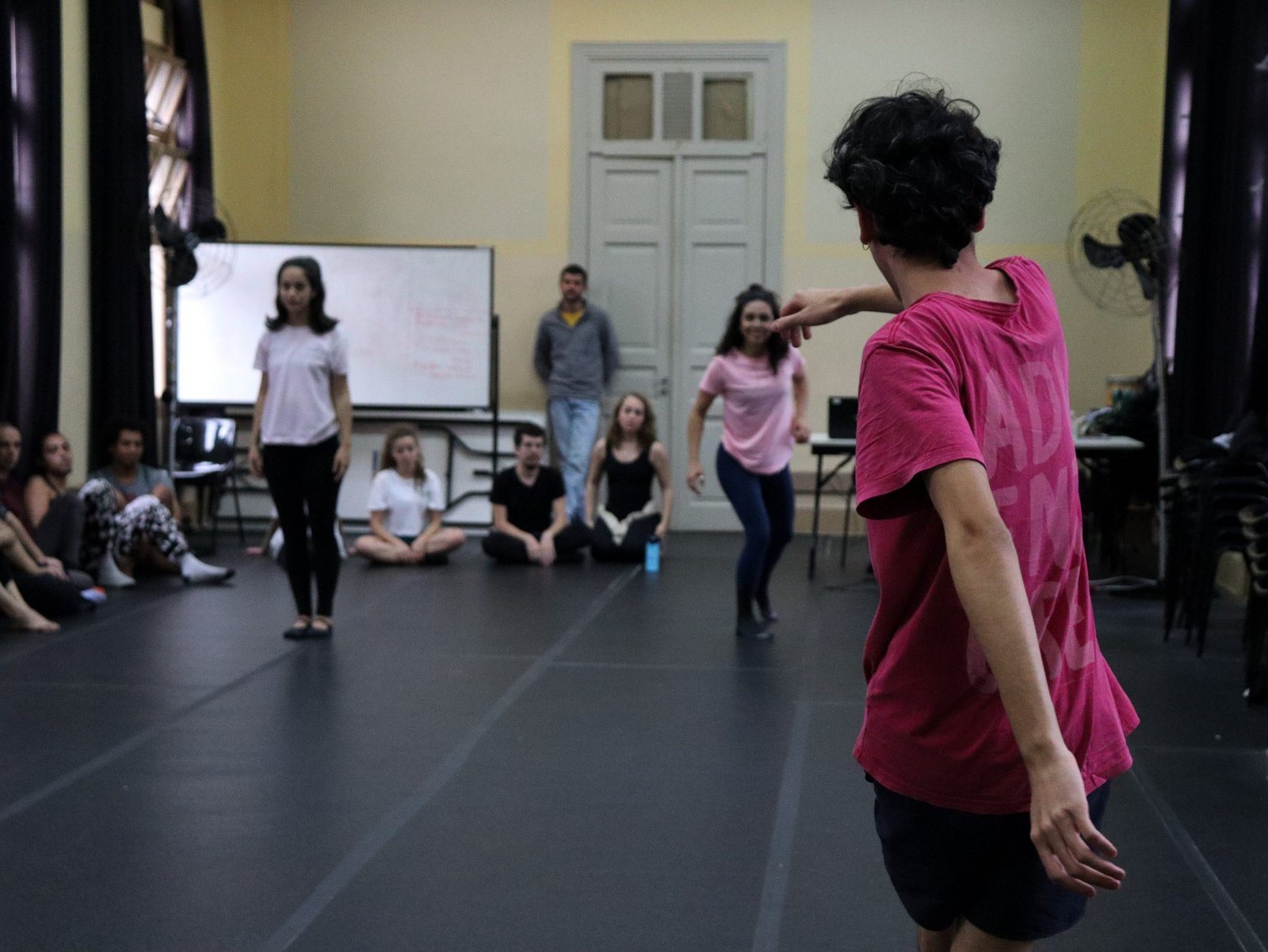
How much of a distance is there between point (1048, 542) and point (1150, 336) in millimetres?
9355

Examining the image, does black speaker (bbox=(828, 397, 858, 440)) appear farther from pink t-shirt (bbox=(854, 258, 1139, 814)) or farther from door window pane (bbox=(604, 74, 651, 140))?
pink t-shirt (bbox=(854, 258, 1139, 814))

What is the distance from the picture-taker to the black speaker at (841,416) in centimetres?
845

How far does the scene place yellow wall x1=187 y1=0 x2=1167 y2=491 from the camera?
10.5 meters

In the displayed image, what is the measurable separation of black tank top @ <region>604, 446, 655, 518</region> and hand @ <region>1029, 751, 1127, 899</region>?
7.89m

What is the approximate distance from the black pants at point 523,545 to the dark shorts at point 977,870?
7.39m

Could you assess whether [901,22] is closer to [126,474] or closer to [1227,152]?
[1227,152]

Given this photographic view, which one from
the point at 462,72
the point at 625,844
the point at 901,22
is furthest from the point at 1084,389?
the point at 625,844

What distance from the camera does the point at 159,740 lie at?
4.59 metres

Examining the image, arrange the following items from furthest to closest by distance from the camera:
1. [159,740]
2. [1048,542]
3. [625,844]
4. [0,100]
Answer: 1. [0,100]
2. [159,740]
3. [625,844]
4. [1048,542]

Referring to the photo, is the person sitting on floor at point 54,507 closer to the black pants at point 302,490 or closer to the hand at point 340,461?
the black pants at point 302,490

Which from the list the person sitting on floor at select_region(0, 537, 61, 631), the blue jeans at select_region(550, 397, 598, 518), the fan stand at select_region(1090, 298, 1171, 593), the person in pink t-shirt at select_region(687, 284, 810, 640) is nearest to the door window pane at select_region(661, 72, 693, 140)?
the blue jeans at select_region(550, 397, 598, 518)

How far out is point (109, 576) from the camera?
7844 mm

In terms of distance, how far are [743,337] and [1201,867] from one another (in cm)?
335

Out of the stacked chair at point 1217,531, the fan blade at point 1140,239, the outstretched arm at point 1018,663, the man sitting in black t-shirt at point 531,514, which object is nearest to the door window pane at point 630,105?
the man sitting in black t-shirt at point 531,514
